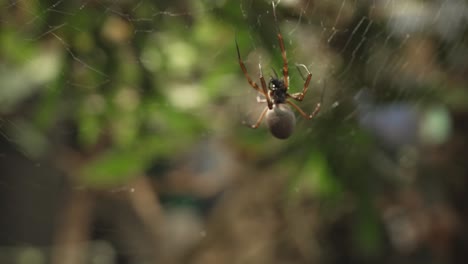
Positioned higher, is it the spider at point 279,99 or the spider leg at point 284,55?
the spider leg at point 284,55

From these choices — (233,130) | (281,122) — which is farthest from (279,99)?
(233,130)

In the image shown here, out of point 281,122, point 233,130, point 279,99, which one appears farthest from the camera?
point 233,130

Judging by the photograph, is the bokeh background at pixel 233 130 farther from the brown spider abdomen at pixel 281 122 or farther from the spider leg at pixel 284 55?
the brown spider abdomen at pixel 281 122

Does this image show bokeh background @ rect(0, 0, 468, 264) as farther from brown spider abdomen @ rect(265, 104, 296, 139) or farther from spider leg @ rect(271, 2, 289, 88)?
brown spider abdomen @ rect(265, 104, 296, 139)

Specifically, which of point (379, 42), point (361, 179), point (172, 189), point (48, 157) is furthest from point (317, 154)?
point (48, 157)

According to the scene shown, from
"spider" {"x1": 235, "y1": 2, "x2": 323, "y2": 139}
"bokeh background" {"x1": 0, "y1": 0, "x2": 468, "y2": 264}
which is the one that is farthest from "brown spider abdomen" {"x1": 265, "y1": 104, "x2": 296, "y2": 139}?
"bokeh background" {"x1": 0, "y1": 0, "x2": 468, "y2": 264}

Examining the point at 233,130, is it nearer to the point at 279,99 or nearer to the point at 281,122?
the point at 279,99

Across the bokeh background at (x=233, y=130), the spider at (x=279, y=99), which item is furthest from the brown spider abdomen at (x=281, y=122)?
the bokeh background at (x=233, y=130)
